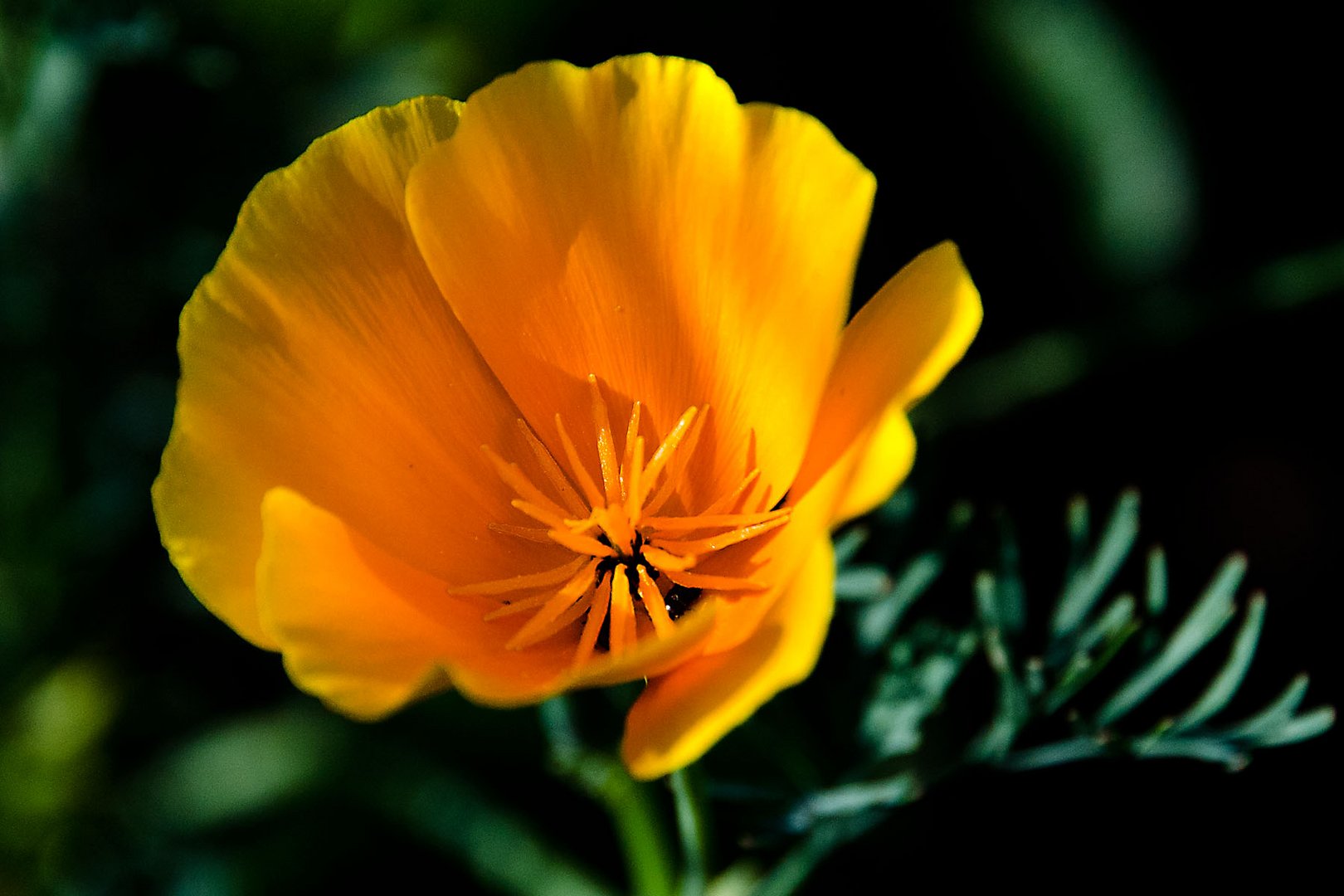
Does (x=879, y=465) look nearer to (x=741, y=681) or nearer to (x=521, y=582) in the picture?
(x=741, y=681)

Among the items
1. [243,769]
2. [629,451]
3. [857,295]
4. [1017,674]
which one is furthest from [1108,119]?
[243,769]

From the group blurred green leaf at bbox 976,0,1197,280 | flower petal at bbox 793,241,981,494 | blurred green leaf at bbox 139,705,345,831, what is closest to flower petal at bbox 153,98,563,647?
flower petal at bbox 793,241,981,494

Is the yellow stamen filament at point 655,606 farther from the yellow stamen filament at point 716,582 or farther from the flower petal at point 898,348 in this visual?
the flower petal at point 898,348

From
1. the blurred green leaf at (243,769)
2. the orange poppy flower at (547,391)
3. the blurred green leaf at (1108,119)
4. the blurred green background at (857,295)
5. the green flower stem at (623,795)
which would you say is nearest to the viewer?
the orange poppy flower at (547,391)

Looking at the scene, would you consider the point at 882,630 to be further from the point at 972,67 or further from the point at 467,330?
the point at 972,67

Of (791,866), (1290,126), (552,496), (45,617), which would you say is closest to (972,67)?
(1290,126)

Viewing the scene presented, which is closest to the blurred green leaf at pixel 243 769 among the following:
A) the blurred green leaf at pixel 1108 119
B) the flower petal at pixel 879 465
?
the flower petal at pixel 879 465

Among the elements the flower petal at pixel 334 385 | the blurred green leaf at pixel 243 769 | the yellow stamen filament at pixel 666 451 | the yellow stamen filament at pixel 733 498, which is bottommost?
the blurred green leaf at pixel 243 769
